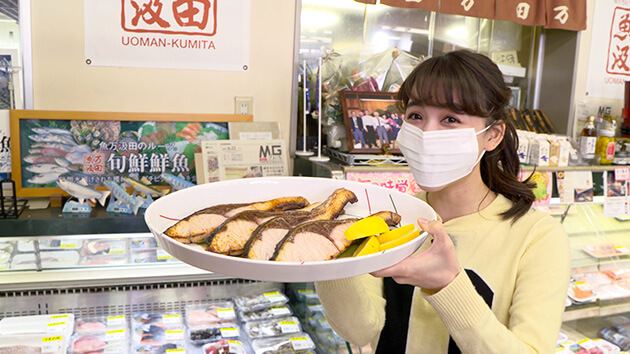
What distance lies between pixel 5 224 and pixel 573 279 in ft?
11.2

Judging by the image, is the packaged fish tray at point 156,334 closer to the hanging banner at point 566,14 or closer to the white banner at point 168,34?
the white banner at point 168,34

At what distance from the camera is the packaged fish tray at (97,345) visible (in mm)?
2361

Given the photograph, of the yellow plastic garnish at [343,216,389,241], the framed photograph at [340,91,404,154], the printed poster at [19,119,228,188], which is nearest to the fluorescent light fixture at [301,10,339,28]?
the framed photograph at [340,91,404,154]

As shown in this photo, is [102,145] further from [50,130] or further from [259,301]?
[259,301]

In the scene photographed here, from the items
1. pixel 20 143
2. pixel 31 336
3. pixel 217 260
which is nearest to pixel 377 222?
pixel 217 260

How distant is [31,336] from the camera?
2270mm

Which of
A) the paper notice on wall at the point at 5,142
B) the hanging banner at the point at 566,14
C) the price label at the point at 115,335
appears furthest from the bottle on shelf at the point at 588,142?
the paper notice on wall at the point at 5,142

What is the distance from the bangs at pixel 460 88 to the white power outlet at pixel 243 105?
1.87 m

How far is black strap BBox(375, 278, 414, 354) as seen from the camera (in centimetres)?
161

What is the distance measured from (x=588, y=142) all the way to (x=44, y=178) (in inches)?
147

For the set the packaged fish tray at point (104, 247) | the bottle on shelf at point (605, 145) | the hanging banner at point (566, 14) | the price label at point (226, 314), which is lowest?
the price label at point (226, 314)

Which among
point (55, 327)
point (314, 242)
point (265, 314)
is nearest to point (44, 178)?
point (55, 327)

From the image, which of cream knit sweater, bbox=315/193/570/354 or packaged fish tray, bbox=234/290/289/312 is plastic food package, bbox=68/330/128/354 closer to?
packaged fish tray, bbox=234/290/289/312

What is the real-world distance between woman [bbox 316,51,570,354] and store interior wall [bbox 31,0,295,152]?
5.64ft
